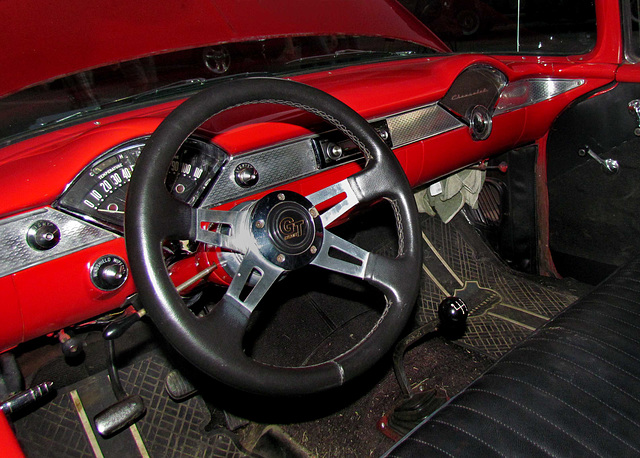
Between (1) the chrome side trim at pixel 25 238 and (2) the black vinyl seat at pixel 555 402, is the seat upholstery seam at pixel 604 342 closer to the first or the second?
(2) the black vinyl seat at pixel 555 402

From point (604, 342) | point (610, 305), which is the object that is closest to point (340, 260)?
point (604, 342)

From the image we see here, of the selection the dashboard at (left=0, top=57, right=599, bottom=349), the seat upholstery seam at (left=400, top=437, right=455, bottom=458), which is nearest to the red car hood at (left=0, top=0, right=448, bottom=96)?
the dashboard at (left=0, top=57, right=599, bottom=349)

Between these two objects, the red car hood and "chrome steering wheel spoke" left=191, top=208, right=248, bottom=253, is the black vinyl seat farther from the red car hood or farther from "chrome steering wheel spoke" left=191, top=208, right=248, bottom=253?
the red car hood

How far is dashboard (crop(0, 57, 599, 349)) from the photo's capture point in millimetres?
1199

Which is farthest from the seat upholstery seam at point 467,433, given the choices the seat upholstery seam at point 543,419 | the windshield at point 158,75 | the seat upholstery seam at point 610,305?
the windshield at point 158,75

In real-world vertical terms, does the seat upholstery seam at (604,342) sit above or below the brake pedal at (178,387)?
above

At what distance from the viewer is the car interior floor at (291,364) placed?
6.39ft

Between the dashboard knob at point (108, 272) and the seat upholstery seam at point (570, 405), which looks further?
the dashboard knob at point (108, 272)

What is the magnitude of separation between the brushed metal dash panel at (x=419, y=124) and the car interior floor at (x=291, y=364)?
0.71 m

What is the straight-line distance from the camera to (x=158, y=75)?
1721 millimetres

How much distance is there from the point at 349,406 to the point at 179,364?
0.72m

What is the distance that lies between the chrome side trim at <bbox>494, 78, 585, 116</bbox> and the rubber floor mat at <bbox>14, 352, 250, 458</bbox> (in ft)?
5.76

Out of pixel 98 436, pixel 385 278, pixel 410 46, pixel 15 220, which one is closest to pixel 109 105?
pixel 15 220

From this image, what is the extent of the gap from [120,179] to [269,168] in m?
0.43
